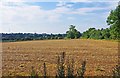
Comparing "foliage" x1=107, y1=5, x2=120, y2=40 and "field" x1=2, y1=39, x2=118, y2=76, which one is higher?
"foliage" x1=107, y1=5, x2=120, y2=40

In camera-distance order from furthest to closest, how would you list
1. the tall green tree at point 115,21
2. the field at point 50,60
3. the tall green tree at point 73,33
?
the tall green tree at point 73,33, the tall green tree at point 115,21, the field at point 50,60

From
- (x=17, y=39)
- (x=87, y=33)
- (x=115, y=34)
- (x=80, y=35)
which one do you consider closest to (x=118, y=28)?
(x=115, y=34)

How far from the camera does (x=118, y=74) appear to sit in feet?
14.0

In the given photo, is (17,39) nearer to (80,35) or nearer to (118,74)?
(80,35)

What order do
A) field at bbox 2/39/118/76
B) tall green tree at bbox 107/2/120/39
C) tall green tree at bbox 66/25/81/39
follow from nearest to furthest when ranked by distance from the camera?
field at bbox 2/39/118/76 < tall green tree at bbox 107/2/120/39 < tall green tree at bbox 66/25/81/39

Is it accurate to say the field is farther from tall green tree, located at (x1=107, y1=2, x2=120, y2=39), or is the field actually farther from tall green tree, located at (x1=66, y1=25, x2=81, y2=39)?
tall green tree, located at (x1=66, y1=25, x2=81, y2=39)

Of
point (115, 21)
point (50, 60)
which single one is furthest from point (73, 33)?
point (50, 60)

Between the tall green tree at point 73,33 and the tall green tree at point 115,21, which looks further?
the tall green tree at point 73,33

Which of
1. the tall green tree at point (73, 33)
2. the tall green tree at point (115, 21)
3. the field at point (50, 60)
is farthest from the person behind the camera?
the tall green tree at point (73, 33)

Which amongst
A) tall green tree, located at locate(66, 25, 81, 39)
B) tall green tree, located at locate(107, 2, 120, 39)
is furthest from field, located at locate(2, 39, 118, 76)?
tall green tree, located at locate(66, 25, 81, 39)

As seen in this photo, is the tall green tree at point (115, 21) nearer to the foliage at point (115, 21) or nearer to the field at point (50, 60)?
the foliage at point (115, 21)

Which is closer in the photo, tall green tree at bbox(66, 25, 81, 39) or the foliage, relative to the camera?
the foliage

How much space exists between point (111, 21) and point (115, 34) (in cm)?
326

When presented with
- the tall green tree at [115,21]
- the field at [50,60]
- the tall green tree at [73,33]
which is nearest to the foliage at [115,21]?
the tall green tree at [115,21]
